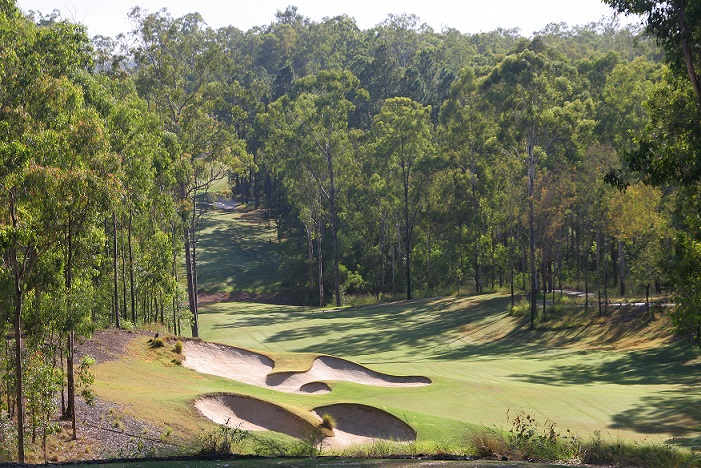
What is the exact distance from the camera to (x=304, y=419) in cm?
2248

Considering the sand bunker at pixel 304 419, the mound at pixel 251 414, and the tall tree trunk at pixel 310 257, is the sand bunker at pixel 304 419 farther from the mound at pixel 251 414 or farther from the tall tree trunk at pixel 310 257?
the tall tree trunk at pixel 310 257

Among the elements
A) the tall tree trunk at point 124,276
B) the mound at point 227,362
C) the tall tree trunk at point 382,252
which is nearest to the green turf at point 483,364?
the mound at point 227,362

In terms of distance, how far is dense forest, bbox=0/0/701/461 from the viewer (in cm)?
1678

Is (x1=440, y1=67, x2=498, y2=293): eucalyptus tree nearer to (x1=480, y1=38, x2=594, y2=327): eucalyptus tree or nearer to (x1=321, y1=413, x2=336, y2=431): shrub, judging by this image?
(x1=480, y1=38, x2=594, y2=327): eucalyptus tree

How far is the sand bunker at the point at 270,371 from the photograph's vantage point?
31891 mm

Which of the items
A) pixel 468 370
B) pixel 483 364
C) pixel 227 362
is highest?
pixel 227 362

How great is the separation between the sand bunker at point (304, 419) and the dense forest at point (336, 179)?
445 cm

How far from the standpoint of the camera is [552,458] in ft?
47.3

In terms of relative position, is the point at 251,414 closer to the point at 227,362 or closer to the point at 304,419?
the point at 304,419

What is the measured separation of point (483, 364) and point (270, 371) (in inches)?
454

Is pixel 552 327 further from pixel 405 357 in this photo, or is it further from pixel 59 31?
pixel 59 31

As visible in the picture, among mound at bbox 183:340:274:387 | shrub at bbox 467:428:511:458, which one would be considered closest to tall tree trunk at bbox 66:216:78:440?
shrub at bbox 467:428:511:458

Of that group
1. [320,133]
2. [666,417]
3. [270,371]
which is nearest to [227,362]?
[270,371]

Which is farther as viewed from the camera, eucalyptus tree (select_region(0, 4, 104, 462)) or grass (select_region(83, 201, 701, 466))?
grass (select_region(83, 201, 701, 466))
